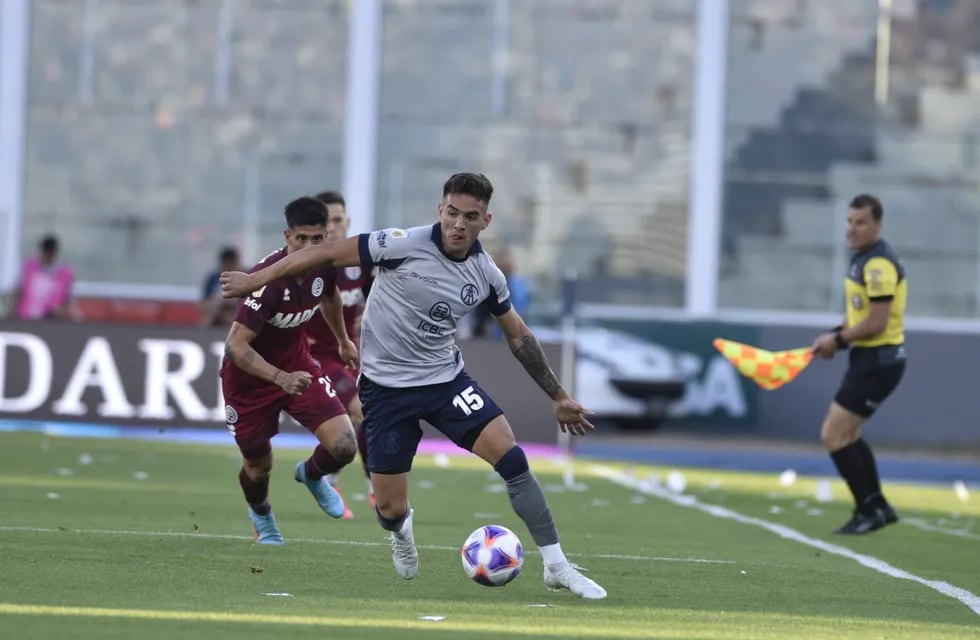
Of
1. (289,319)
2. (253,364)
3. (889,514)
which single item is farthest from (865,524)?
(253,364)

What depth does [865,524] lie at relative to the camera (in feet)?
45.6

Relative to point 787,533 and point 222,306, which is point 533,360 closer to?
point 787,533

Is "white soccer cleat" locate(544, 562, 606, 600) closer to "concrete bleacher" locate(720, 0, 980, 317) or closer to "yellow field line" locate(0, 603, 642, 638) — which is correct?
"yellow field line" locate(0, 603, 642, 638)

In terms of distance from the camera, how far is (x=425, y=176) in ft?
102

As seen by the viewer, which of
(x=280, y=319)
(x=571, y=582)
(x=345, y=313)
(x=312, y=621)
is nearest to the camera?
(x=312, y=621)

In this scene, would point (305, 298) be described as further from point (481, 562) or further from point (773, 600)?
point (773, 600)

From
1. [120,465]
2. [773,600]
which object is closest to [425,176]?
[120,465]

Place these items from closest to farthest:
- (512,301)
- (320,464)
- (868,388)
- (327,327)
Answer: (320,464) → (327,327) → (868,388) → (512,301)

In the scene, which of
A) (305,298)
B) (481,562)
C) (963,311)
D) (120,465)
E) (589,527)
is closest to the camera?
(481,562)

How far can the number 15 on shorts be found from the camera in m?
9.16

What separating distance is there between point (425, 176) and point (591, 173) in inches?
106

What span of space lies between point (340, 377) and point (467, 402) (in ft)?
15.2

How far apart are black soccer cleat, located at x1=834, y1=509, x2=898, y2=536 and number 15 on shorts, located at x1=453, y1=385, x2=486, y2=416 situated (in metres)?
5.42

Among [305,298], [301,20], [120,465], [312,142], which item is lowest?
[120,465]
